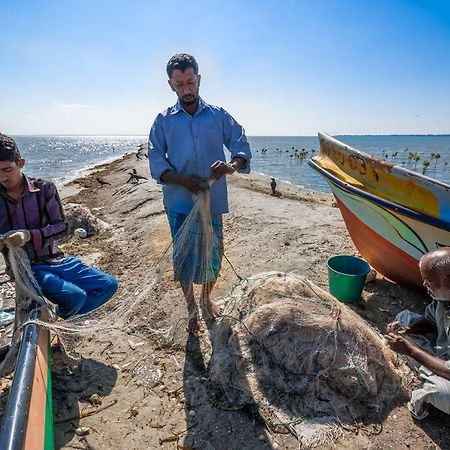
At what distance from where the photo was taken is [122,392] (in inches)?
110

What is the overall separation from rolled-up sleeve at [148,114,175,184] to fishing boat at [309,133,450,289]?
2.44 metres

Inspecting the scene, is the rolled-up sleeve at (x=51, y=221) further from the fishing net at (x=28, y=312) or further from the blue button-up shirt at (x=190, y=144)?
the blue button-up shirt at (x=190, y=144)

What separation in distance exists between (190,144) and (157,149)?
0.32 m

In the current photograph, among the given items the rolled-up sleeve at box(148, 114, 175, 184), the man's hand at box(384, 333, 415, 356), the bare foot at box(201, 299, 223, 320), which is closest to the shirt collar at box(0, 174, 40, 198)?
the rolled-up sleeve at box(148, 114, 175, 184)

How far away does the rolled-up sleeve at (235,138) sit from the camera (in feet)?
10.5

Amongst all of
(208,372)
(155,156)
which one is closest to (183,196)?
(155,156)

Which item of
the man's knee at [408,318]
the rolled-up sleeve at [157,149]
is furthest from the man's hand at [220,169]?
the man's knee at [408,318]

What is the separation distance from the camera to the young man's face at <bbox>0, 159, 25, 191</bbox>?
8.45 ft

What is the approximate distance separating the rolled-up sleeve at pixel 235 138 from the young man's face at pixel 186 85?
36 centimetres

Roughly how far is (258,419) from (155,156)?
2.33 metres

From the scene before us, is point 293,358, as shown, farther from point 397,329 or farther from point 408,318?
point 408,318

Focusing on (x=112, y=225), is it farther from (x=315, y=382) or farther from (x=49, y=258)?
(x=315, y=382)

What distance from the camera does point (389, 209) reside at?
3811mm

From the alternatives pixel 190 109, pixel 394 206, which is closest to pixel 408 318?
pixel 394 206
